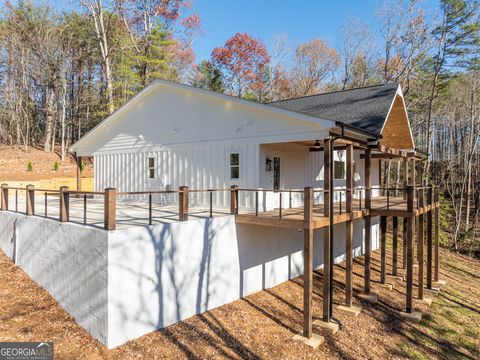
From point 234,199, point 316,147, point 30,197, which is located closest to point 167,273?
point 234,199

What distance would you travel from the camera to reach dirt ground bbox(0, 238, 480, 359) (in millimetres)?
6398

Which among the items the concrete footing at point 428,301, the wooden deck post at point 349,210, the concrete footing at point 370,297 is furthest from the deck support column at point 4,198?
the concrete footing at point 428,301

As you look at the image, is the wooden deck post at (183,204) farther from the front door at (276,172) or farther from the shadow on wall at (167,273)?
the front door at (276,172)

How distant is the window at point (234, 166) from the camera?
10.4 metres

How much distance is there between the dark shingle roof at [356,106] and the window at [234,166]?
7.10 feet

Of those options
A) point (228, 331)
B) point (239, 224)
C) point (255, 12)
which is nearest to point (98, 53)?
point (255, 12)

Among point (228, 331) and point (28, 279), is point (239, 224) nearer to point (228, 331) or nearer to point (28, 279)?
point (228, 331)

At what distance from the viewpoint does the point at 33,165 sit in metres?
26.8

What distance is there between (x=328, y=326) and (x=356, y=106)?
771cm

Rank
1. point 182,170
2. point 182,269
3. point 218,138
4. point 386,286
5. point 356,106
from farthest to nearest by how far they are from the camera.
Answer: point 182,170
point 356,106
point 386,286
point 218,138
point 182,269

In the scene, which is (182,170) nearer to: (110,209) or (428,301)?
(110,209)

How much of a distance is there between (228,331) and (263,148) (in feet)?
17.6

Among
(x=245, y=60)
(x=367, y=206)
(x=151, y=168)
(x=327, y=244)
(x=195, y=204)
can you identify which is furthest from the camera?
(x=245, y=60)

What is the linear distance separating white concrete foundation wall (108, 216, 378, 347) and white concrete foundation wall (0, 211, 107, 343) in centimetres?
31
